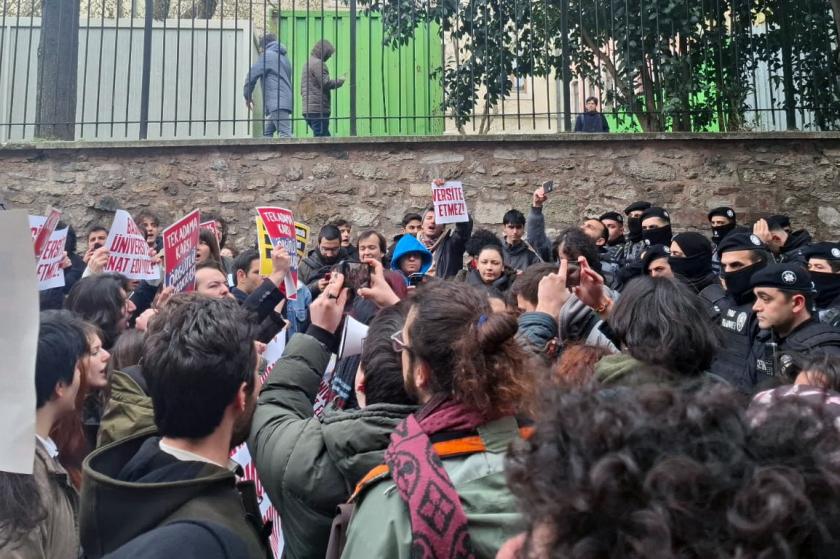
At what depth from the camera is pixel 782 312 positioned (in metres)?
4.38

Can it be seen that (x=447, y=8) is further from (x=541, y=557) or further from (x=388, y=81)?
(x=541, y=557)

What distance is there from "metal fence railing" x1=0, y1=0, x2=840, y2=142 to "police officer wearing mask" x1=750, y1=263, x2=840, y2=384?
17.2 feet

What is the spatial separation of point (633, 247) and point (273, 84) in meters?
4.64

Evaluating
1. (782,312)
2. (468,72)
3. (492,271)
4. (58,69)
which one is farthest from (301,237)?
(58,69)

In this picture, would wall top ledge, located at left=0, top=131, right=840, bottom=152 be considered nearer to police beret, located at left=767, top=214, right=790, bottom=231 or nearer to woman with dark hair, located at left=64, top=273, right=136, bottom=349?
police beret, located at left=767, top=214, right=790, bottom=231

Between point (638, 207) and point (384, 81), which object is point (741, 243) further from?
point (384, 81)

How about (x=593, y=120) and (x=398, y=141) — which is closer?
(x=398, y=141)

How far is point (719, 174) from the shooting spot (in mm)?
9039

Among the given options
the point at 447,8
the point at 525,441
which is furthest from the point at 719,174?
the point at 525,441

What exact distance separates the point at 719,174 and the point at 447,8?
11.5 feet

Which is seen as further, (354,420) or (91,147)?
(91,147)

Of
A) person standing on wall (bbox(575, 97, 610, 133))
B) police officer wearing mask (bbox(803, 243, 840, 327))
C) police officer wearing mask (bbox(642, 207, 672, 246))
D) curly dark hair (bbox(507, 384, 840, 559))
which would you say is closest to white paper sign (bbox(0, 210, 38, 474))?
curly dark hair (bbox(507, 384, 840, 559))

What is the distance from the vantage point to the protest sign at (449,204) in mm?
7281

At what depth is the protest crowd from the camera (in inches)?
38.6
